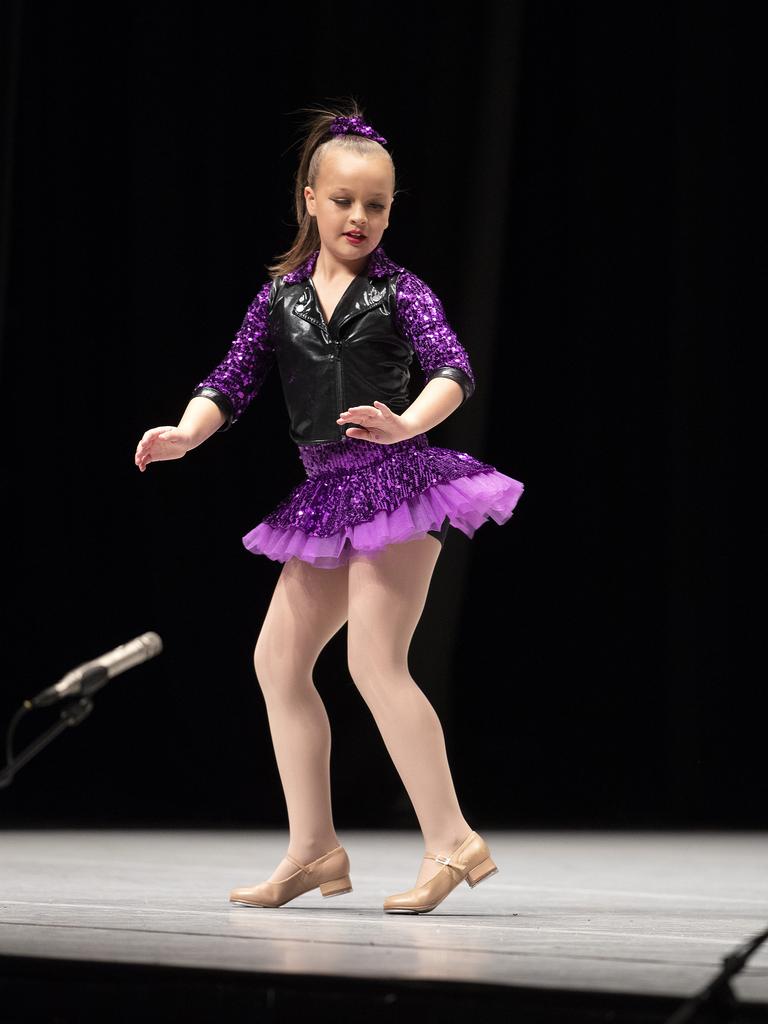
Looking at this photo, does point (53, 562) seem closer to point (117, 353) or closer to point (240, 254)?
point (117, 353)

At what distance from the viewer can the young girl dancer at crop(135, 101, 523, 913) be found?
2.48m

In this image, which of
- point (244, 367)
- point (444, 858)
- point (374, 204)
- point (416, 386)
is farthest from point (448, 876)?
point (416, 386)

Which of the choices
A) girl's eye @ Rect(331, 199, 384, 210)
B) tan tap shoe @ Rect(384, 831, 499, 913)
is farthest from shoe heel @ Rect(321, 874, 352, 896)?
girl's eye @ Rect(331, 199, 384, 210)

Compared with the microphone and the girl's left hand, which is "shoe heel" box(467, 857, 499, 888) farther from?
the microphone

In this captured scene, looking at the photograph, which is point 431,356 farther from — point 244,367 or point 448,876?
point 448,876

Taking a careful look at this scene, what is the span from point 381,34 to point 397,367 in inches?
105

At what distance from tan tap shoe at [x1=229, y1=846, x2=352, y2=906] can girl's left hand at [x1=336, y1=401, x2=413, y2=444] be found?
717 mm

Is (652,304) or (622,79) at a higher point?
(622,79)

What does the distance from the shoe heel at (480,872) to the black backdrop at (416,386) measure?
2.42 metres

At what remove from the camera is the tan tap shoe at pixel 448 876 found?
7.91 ft

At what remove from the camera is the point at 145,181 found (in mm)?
5172

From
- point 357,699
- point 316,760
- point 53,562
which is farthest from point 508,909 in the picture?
point 53,562

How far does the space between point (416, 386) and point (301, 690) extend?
2505mm

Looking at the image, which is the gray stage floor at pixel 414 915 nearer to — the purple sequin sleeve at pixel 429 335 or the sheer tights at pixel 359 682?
the sheer tights at pixel 359 682
